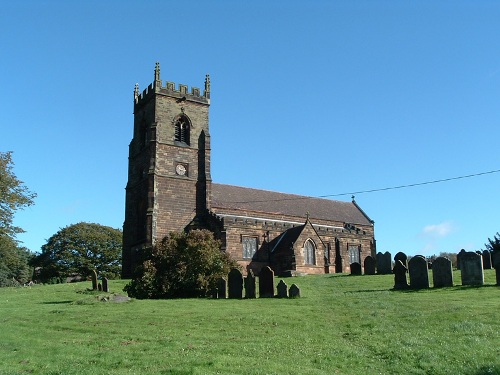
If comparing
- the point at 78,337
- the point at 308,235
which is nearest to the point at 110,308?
the point at 78,337

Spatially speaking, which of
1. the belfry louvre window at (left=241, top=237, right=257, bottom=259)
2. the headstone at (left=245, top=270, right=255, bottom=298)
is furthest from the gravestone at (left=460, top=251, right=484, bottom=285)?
the belfry louvre window at (left=241, top=237, right=257, bottom=259)

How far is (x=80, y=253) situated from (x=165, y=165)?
24.6 metres

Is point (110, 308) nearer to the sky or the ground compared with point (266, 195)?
nearer to the ground

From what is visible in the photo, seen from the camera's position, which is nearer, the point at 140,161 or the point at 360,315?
the point at 360,315

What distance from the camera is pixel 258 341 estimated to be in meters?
13.0

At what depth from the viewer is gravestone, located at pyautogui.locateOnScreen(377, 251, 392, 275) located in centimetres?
3316

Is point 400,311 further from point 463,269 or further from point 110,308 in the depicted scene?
point 110,308

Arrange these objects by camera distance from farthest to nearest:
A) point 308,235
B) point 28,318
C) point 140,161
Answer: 1. point 140,161
2. point 308,235
3. point 28,318

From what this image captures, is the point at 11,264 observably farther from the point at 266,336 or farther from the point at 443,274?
the point at 266,336

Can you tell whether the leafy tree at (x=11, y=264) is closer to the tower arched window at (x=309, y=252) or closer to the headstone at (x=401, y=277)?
the tower arched window at (x=309, y=252)

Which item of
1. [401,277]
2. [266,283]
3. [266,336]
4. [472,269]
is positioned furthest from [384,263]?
[266,336]

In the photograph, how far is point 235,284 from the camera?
23922mm

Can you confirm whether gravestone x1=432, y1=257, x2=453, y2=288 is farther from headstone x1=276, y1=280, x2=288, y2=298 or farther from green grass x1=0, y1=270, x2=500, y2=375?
headstone x1=276, y1=280, x2=288, y2=298

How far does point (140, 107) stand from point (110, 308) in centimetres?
3069
